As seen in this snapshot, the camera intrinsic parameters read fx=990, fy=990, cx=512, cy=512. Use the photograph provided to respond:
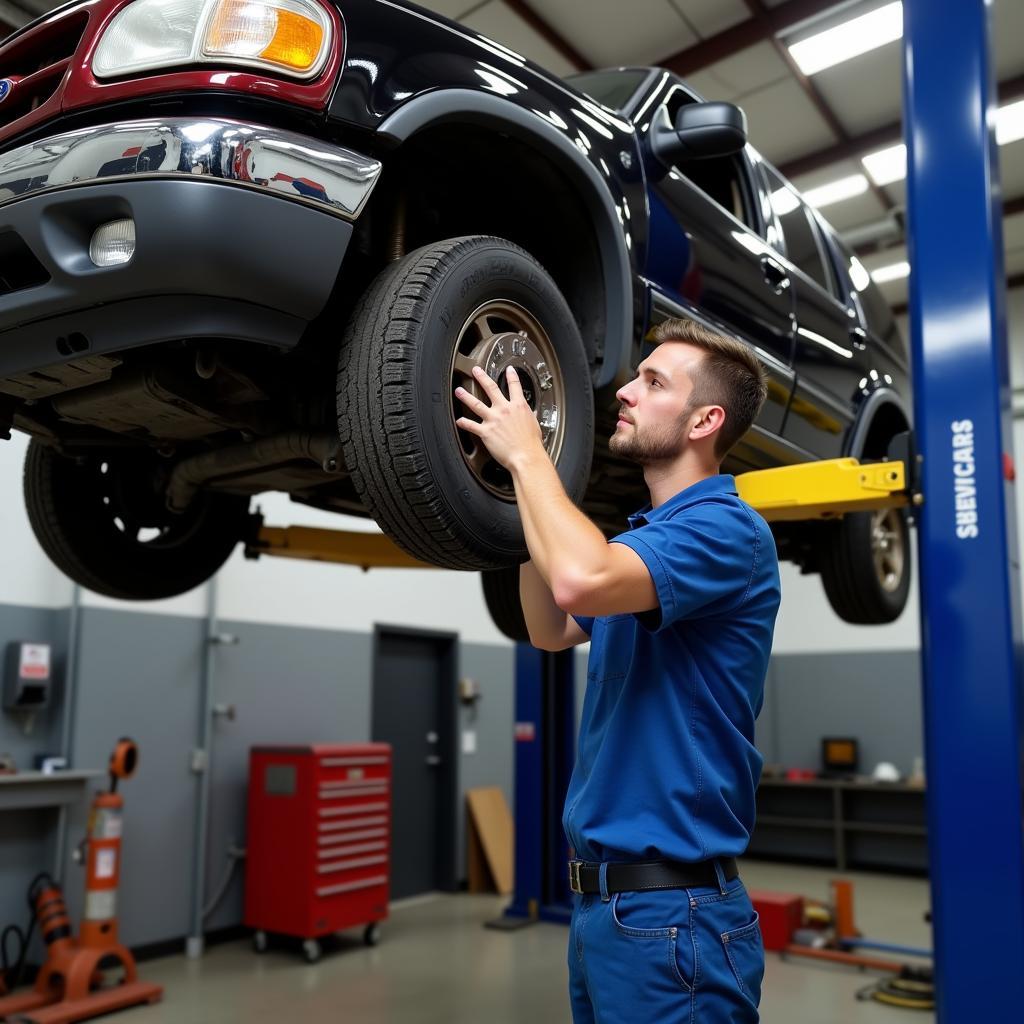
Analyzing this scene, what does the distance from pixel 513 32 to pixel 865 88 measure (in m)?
2.42

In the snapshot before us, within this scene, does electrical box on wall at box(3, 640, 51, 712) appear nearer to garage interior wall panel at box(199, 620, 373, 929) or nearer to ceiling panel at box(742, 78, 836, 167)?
garage interior wall panel at box(199, 620, 373, 929)

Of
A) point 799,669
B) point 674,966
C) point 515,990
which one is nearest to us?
point 674,966

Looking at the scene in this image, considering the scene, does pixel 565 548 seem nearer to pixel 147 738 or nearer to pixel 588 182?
pixel 588 182

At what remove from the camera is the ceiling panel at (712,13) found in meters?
5.46

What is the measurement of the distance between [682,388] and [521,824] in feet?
19.6

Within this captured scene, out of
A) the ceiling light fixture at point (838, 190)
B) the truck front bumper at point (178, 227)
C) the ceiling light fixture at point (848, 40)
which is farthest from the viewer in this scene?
the ceiling light fixture at point (838, 190)

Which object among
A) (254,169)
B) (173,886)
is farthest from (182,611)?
(254,169)

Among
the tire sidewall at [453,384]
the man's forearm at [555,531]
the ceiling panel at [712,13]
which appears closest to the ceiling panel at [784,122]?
the ceiling panel at [712,13]

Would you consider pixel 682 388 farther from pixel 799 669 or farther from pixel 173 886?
pixel 799 669

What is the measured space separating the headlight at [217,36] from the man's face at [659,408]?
0.70m

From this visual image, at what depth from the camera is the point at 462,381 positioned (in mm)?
1648

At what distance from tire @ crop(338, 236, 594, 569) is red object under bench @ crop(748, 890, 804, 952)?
16.4 feet

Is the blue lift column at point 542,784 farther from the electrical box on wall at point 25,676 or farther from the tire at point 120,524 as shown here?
the tire at point 120,524

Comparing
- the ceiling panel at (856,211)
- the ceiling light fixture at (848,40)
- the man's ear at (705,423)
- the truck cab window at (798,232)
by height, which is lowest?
the man's ear at (705,423)
